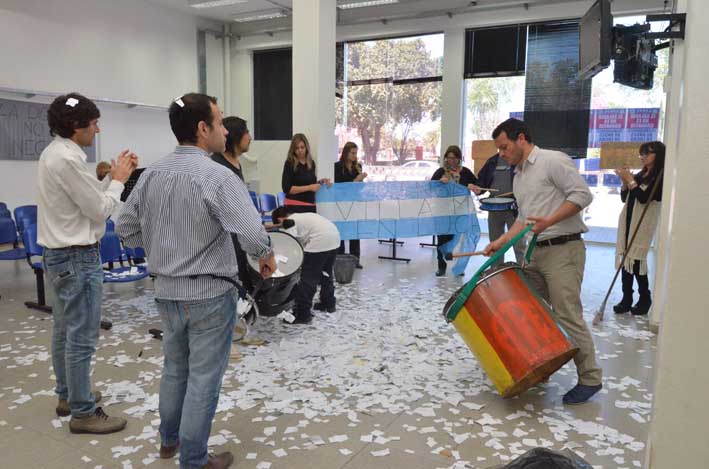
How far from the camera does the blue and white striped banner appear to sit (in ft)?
21.8

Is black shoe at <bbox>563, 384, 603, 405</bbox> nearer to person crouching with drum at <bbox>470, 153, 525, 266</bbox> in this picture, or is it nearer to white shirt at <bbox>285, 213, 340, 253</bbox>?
white shirt at <bbox>285, 213, 340, 253</bbox>

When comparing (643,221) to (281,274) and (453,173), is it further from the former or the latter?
(281,274)

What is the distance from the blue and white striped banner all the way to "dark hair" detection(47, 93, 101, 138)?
4.17 metres

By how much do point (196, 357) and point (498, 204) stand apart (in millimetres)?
4210

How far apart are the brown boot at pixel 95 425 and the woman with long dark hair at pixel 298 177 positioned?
10.9ft

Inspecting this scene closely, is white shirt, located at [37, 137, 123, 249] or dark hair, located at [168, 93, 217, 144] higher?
dark hair, located at [168, 93, 217, 144]

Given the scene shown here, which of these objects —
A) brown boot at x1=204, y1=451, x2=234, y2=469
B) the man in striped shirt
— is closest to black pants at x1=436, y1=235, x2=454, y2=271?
brown boot at x1=204, y1=451, x2=234, y2=469

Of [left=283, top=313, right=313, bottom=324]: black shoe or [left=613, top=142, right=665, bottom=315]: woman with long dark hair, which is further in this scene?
[left=613, top=142, right=665, bottom=315]: woman with long dark hair

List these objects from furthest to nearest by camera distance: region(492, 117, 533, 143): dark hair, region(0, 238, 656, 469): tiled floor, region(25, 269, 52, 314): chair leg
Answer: region(25, 269, 52, 314): chair leg → region(492, 117, 533, 143): dark hair → region(0, 238, 656, 469): tiled floor

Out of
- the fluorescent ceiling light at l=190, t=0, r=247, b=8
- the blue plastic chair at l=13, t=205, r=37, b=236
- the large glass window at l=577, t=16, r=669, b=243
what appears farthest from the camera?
the fluorescent ceiling light at l=190, t=0, r=247, b=8

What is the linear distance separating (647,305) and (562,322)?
2.39 m

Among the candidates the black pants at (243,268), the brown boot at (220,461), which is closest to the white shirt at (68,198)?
the brown boot at (220,461)

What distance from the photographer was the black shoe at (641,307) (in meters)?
5.06

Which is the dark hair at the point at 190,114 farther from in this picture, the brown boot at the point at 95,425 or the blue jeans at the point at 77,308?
the brown boot at the point at 95,425
